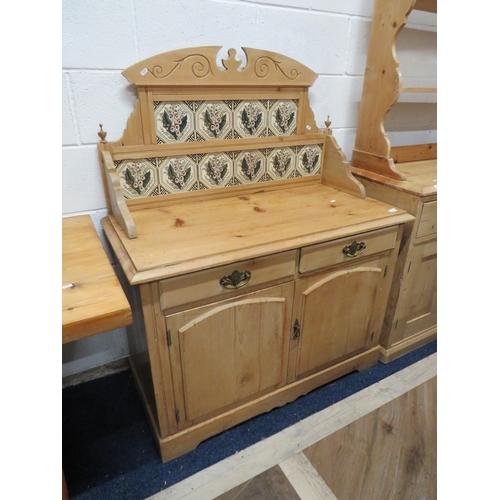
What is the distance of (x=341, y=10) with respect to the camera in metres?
1.49

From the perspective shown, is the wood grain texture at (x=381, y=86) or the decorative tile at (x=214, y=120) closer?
the decorative tile at (x=214, y=120)

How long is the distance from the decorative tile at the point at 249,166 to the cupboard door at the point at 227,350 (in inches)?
19.6

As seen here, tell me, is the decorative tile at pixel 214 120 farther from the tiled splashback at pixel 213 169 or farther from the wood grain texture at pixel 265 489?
the wood grain texture at pixel 265 489

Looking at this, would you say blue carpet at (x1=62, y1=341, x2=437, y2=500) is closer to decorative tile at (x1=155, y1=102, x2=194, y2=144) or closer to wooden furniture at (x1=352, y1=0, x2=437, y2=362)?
wooden furniture at (x1=352, y1=0, x2=437, y2=362)

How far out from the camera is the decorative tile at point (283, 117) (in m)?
1.43

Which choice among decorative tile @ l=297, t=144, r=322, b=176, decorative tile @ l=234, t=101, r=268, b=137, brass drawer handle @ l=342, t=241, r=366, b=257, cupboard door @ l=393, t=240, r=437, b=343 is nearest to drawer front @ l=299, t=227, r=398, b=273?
→ brass drawer handle @ l=342, t=241, r=366, b=257

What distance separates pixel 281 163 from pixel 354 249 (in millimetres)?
490

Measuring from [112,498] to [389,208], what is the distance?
1.37 meters

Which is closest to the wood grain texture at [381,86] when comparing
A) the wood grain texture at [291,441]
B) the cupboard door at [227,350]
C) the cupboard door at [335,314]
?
the cupboard door at [335,314]

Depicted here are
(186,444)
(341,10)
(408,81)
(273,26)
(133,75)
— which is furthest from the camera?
(408,81)

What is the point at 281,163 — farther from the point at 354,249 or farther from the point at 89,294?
the point at 89,294

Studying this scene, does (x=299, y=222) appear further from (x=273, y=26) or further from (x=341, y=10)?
(x=341, y=10)

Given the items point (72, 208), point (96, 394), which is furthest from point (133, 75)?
point (96, 394)

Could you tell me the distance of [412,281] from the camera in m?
1.59
